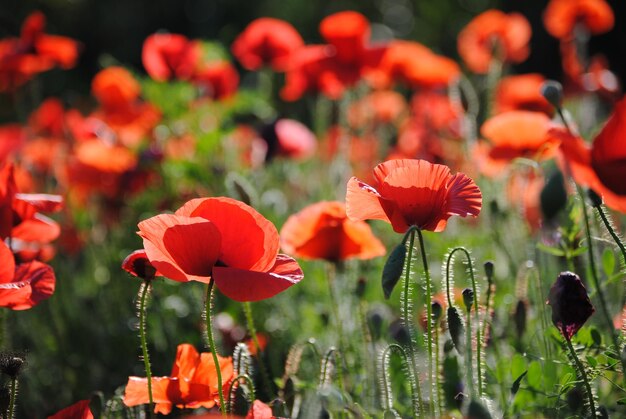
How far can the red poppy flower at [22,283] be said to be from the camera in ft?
4.95

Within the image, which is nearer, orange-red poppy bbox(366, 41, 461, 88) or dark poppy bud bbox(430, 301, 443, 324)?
dark poppy bud bbox(430, 301, 443, 324)

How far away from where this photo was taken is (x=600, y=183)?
1358 mm

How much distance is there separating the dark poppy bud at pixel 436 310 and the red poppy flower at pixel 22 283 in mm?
705

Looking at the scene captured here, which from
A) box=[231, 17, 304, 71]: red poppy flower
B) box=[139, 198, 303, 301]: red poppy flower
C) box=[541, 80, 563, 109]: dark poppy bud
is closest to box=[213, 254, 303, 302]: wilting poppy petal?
box=[139, 198, 303, 301]: red poppy flower

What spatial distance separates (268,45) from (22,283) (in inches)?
87.0

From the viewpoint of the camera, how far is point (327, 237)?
1952 millimetres

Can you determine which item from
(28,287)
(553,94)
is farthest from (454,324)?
(28,287)

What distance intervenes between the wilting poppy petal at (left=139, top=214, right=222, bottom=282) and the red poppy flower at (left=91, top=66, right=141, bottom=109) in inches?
97.3

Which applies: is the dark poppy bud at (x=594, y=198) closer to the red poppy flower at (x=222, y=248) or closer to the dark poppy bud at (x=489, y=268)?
the dark poppy bud at (x=489, y=268)

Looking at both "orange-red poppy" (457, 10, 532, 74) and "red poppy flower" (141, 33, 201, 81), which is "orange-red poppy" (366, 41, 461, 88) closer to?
"orange-red poppy" (457, 10, 532, 74)

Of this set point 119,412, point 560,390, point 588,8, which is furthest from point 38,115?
point 560,390

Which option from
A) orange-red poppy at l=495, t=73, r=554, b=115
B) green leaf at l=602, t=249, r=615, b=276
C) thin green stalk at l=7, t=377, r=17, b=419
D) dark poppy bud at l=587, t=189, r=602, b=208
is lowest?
thin green stalk at l=7, t=377, r=17, b=419

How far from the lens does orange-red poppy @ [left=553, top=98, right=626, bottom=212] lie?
134 cm

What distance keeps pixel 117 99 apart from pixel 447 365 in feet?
8.00
